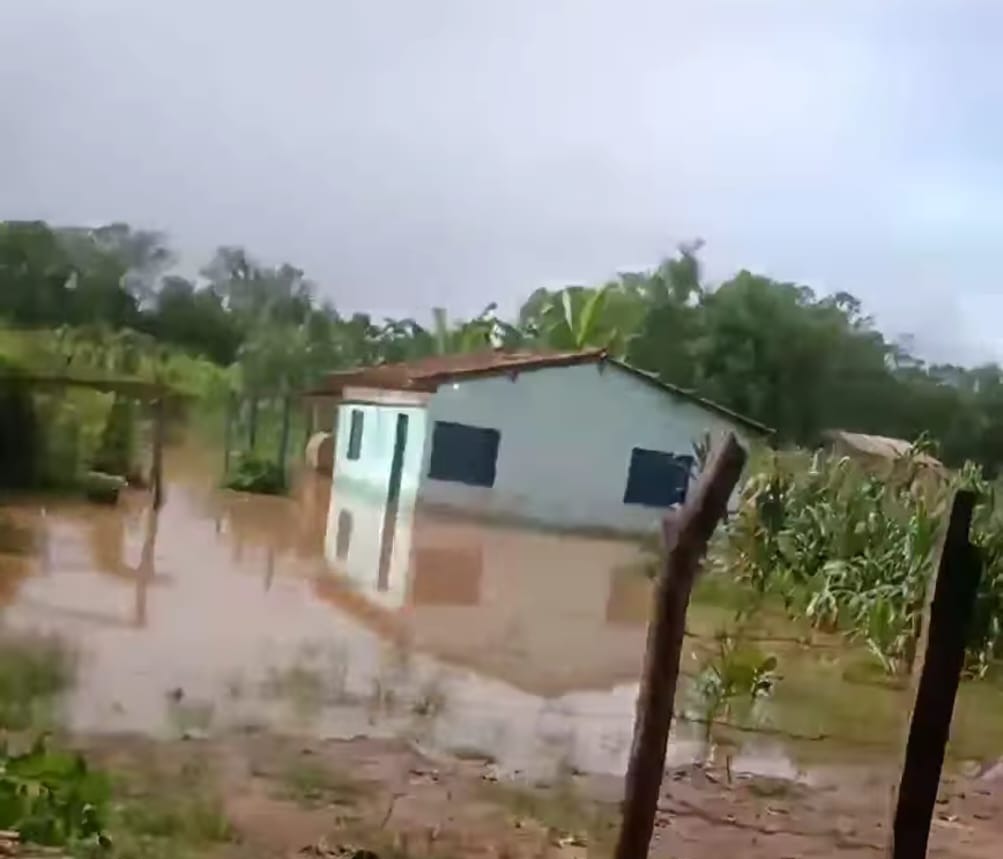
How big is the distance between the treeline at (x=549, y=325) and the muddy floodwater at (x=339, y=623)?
0.15m

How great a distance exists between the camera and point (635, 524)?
1.68m

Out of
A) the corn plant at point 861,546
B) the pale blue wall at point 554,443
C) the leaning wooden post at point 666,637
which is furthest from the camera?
the corn plant at point 861,546

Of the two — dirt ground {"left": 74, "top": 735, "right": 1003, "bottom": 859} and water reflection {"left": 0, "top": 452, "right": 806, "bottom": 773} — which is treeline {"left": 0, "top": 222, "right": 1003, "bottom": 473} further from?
dirt ground {"left": 74, "top": 735, "right": 1003, "bottom": 859}

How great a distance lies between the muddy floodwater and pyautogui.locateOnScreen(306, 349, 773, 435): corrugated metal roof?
0.36 feet

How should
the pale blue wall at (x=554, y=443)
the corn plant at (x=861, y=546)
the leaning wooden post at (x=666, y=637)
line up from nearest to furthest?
1. the leaning wooden post at (x=666, y=637)
2. the pale blue wall at (x=554, y=443)
3. the corn plant at (x=861, y=546)

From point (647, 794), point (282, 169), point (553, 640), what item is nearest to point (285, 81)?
point (282, 169)

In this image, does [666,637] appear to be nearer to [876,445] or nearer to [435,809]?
[435,809]

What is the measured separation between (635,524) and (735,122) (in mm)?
508

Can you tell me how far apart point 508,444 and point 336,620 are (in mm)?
252

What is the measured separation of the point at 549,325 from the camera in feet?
5.69

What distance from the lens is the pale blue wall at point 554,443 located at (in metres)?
1.66

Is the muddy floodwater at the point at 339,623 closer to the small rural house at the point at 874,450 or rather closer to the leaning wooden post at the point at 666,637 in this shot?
the leaning wooden post at the point at 666,637

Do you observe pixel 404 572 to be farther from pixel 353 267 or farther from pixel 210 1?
pixel 210 1

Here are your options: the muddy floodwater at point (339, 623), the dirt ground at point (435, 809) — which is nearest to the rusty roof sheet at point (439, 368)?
the muddy floodwater at point (339, 623)
